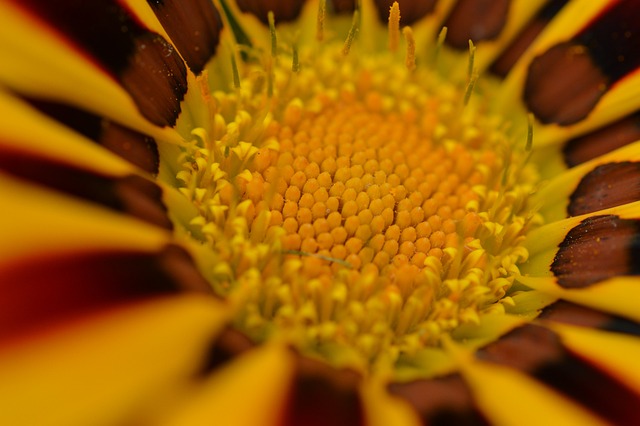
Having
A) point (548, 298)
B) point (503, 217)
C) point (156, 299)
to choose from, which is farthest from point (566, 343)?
point (156, 299)

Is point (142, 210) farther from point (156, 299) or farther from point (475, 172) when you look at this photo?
point (475, 172)

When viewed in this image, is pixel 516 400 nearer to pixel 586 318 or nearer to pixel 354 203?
pixel 586 318

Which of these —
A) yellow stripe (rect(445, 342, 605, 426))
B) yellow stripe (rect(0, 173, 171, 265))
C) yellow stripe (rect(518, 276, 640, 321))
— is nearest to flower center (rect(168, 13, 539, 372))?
yellow stripe (rect(518, 276, 640, 321))

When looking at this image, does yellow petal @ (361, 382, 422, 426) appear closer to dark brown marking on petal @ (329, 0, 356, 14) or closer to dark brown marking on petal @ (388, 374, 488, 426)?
dark brown marking on petal @ (388, 374, 488, 426)

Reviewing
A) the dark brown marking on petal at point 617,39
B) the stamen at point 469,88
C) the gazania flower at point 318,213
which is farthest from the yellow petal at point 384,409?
the dark brown marking on petal at point 617,39

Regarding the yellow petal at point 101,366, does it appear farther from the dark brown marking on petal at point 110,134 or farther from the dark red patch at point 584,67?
the dark red patch at point 584,67
